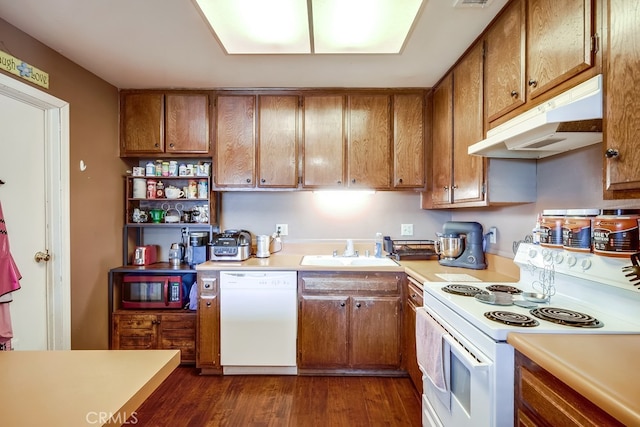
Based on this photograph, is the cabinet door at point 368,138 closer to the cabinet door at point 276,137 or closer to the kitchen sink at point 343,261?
the cabinet door at point 276,137

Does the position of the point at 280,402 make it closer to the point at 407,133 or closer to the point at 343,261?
the point at 343,261

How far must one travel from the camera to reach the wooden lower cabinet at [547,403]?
0.69 metres

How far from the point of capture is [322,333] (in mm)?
2213

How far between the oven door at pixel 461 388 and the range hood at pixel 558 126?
2.89 feet

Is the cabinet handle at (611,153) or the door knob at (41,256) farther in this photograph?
the door knob at (41,256)

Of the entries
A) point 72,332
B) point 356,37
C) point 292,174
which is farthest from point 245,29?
point 72,332

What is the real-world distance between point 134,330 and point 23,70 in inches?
75.3

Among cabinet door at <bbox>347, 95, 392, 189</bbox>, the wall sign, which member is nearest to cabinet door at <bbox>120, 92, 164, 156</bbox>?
the wall sign

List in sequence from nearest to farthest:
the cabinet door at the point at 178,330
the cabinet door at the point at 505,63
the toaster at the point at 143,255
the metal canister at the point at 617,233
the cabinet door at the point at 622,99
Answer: the cabinet door at the point at 622,99 < the metal canister at the point at 617,233 < the cabinet door at the point at 505,63 < the cabinet door at the point at 178,330 < the toaster at the point at 143,255

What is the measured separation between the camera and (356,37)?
1748mm

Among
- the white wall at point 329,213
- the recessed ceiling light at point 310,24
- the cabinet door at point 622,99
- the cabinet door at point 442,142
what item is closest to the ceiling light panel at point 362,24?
the recessed ceiling light at point 310,24

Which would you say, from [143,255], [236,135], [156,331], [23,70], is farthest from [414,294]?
[23,70]

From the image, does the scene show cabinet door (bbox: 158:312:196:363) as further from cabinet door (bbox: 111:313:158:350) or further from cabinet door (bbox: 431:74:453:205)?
cabinet door (bbox: 431:74:453:205)

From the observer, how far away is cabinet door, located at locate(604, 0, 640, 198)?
0.85 metres
